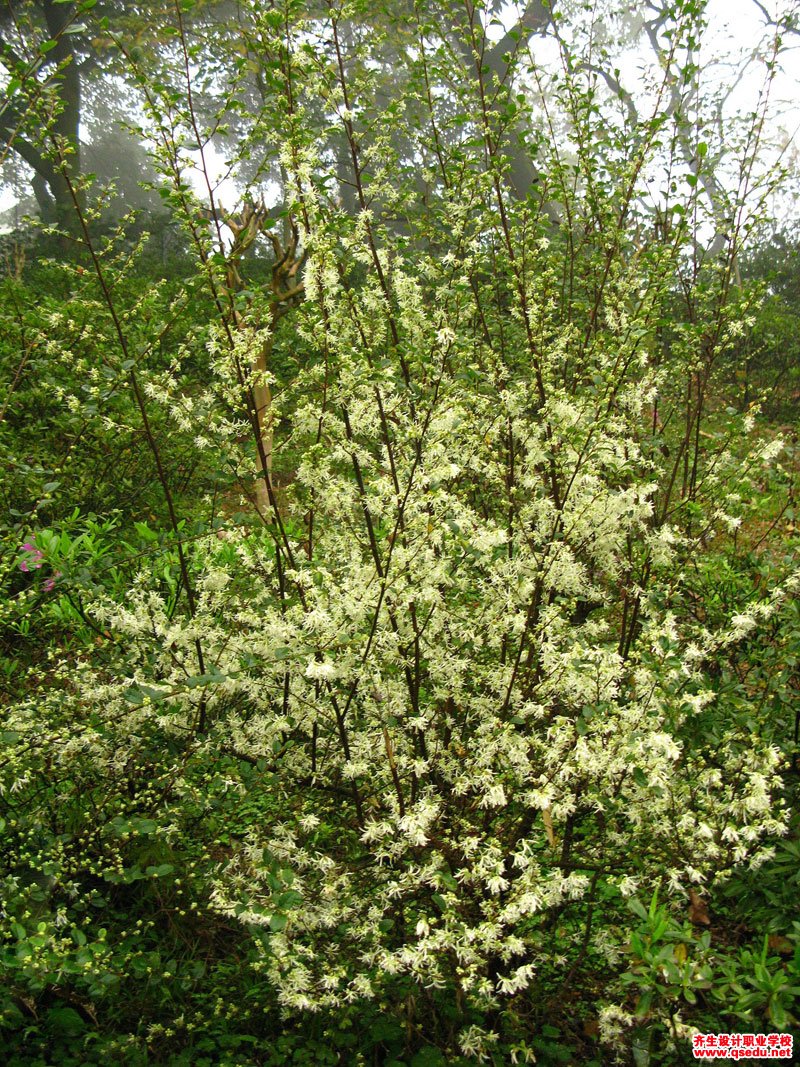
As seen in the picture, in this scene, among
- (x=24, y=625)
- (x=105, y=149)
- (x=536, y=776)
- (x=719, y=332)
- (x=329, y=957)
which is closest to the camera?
(x=329, y=957)

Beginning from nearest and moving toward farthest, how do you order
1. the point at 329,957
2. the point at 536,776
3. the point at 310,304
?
the point at 329,957, the point at 536,776, the point at 310,304

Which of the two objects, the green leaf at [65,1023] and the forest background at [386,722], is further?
the green leaf at [65,1023]

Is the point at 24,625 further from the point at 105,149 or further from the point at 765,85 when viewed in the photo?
the point at 105,149

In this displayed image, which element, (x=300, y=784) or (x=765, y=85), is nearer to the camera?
(x=300, y=784)

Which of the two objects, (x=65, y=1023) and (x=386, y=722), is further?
(x=386, y=722)

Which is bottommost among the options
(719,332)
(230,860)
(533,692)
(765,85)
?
(230,860)

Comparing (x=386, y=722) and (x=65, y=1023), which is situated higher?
(x=386, y=722)

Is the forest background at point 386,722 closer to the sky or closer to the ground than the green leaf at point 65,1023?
closer to the sky

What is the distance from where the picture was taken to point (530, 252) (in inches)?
121

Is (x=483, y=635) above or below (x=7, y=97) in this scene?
below

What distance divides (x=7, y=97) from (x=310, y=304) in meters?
1.15

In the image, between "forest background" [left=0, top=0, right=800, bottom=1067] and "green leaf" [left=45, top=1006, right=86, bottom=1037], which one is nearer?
"forest background" [left=0, top=0, right=800, bottom=1067]

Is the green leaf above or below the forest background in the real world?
below

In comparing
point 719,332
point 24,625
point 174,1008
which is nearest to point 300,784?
point 174,1008
